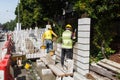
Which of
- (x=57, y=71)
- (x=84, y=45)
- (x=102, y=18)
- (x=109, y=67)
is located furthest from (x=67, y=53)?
(x=109, y=67)

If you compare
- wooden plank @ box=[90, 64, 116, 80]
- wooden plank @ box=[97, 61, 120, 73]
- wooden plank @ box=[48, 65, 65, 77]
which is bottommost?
wooden plank @ box=[48, 65, 65, 77]

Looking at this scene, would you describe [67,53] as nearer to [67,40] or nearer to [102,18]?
[67,40]

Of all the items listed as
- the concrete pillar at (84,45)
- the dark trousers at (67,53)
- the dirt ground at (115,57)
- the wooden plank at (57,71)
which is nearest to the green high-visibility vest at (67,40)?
the dark trousers at (67,53)

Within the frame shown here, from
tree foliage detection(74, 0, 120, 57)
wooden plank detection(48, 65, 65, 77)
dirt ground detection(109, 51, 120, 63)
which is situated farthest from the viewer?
tree foliage detection(74, 0, 120, 57)

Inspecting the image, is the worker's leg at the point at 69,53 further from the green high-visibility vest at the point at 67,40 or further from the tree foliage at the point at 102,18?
the tree foliage at the point at 102,18

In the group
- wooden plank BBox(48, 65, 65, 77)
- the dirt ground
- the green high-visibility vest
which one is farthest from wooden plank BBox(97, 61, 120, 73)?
the green high-visibility vest

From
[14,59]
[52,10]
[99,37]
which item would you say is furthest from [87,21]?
[52,10]

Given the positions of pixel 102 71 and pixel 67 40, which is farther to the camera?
pixel 67 40

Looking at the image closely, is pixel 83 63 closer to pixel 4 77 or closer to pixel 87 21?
pixel 87 21

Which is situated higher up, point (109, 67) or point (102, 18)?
point (102, 18)

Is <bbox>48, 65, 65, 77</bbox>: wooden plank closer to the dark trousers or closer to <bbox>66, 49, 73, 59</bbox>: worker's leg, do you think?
the dark trousers

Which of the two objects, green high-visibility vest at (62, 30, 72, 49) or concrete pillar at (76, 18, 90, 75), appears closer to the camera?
concrete pillar at (76, 18, 90, 75)

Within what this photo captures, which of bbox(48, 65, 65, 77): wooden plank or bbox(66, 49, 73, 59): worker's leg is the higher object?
bbox(66, 49, 73, 59): worker's leg

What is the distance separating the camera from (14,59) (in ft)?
51.6
